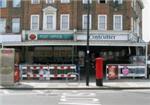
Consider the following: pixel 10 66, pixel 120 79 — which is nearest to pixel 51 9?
pixel 120 79

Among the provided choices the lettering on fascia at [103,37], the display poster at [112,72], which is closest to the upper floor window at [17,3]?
the lettering on fascia at [103,37]

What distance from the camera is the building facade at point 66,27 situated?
48594 mm

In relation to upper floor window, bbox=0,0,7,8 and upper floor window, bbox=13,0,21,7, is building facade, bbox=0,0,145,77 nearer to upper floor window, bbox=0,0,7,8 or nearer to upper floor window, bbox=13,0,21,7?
upper floor window, bbox=13,0,21,7

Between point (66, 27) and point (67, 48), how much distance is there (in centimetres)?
220

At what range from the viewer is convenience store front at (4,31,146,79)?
156 feet

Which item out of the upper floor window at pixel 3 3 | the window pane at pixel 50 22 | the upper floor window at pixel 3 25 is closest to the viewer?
the window pane at pixel 50 22

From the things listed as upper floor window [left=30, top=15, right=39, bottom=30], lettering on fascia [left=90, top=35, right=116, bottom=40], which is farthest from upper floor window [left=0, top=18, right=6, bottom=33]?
lettering on fascia [left=90, top=35, right=116, bottom=40]

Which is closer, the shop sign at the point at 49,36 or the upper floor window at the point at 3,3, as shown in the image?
the shop sign at the point at 49,36

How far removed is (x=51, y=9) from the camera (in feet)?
164

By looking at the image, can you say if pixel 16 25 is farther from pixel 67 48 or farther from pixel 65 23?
pixel 67 48

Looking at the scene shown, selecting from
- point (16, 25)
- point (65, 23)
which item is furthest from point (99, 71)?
point (16, 25)

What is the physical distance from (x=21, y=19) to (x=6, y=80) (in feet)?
76.6

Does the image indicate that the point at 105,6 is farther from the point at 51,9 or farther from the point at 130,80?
the point at 130,80

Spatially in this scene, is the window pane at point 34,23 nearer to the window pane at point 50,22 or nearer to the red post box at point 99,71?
the window pane at point 50,22
